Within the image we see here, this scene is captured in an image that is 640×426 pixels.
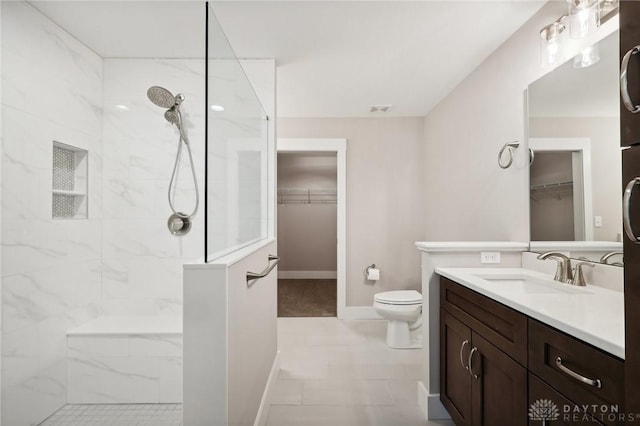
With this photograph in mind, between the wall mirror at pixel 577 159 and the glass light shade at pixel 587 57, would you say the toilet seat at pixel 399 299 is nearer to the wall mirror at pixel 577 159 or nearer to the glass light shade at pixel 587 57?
the wall mirror at pixel 577 159

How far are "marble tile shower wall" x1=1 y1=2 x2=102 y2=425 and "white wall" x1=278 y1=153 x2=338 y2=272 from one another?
4077 millimetres

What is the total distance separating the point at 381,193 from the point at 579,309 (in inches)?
117

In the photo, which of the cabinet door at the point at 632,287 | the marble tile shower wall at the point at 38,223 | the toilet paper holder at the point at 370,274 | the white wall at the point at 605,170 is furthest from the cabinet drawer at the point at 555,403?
the toilet paper holder at the point at 370,274

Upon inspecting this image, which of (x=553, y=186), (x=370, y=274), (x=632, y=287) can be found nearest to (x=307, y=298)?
(x=370, y=274)

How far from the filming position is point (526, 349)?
3.81 feet

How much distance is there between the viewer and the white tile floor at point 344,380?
2.01 m

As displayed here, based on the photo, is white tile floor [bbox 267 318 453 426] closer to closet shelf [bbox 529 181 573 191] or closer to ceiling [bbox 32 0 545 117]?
closet shelf [bbox 529 181 573 191]

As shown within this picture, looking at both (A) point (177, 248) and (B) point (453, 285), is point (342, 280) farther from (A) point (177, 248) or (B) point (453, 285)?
(B) point (453, 285)

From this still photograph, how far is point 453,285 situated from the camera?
1801mm

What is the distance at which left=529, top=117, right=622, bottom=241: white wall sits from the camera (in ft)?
4.70

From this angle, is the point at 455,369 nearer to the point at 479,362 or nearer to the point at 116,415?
the point at 479,362

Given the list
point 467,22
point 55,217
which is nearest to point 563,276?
point 467,22

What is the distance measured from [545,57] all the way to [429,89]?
4.55ft

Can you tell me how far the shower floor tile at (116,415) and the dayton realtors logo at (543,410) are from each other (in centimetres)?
184
